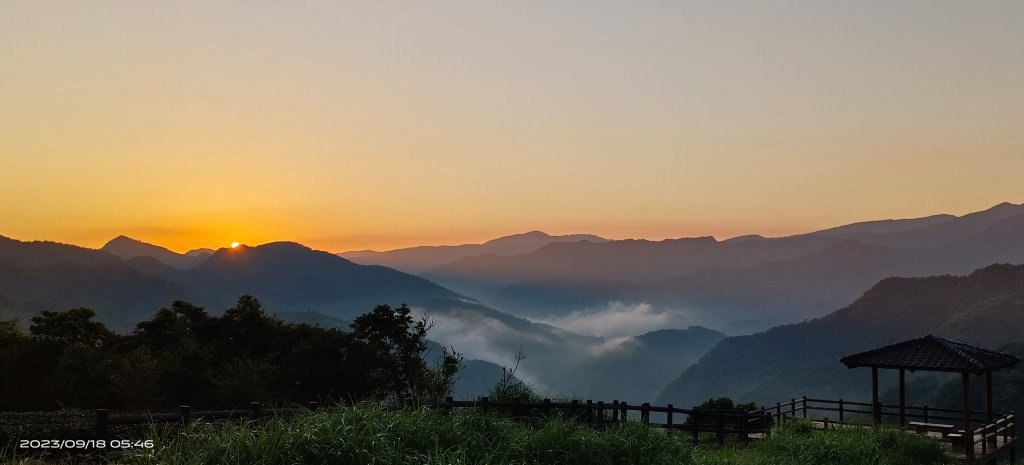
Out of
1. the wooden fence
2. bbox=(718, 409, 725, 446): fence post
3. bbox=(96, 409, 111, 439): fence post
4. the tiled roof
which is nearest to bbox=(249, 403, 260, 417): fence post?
the wooden fence

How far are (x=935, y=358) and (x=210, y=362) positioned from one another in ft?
98.5

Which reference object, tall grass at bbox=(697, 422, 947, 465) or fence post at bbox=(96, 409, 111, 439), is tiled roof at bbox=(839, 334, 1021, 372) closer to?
tall grass at bbox=(697, 422, 947, 465)

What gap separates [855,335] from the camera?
15475 centimetres

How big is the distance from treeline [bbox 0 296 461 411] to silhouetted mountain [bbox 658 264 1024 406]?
11010 centimetres

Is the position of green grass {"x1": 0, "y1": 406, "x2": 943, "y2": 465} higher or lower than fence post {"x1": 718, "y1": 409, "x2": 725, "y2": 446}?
higher

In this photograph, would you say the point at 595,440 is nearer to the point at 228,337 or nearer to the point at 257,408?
the point at 257,408

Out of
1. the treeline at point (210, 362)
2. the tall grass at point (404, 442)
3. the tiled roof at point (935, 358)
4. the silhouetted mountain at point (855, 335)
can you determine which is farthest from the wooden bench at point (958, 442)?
the silhouetted mountain at point (855, 335)

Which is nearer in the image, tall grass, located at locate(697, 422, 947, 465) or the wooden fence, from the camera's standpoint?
the wooden fence

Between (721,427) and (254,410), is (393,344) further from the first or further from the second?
(254,410)

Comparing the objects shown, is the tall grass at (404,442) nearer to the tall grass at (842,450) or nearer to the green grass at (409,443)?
the green grass at (409,443)

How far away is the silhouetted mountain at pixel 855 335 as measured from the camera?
124m

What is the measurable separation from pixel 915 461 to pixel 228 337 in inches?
1291

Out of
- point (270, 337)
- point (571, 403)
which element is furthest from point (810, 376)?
point (571, 403)

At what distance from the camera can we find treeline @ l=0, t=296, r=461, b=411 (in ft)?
93.0
